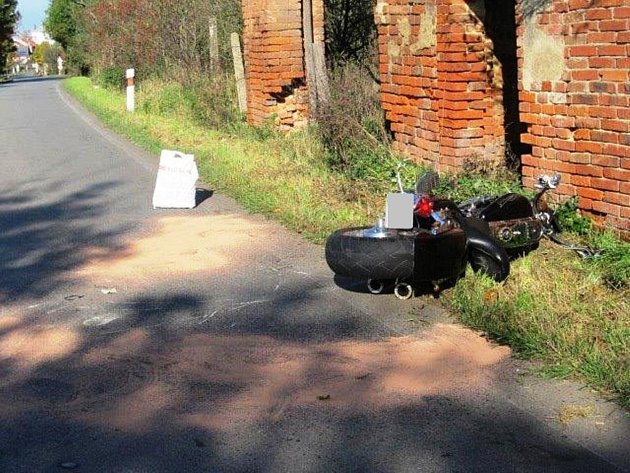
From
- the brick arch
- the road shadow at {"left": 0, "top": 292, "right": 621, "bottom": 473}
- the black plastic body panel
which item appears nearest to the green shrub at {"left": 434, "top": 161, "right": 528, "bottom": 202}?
the brick arch

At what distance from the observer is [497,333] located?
6.05 meters

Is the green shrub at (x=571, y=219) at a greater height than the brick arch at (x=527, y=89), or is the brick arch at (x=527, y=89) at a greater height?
the brick arch at (x=527, y=89)

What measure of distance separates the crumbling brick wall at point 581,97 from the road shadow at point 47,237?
394cm

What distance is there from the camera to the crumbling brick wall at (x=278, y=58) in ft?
52.0

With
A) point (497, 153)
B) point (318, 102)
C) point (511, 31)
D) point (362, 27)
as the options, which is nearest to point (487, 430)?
point (497, 153)

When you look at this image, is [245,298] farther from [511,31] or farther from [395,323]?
[511,31]

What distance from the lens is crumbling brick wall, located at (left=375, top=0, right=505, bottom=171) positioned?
33.2ft

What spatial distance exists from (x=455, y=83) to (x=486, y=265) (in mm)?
3607

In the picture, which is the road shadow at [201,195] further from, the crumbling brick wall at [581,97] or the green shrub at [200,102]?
the green shrub at [200,102]

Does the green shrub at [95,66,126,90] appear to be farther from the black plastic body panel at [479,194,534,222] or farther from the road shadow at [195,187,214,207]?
the black plastic body panel at [479,194,534,222]

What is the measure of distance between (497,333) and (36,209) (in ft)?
23.0

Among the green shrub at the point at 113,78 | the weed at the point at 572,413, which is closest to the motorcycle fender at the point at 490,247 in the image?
the weed at the point at 572,413

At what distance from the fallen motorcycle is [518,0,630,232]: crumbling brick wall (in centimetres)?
95

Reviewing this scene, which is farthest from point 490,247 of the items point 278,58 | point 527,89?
point 278,58
